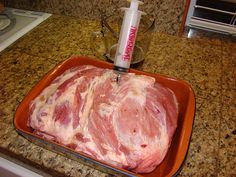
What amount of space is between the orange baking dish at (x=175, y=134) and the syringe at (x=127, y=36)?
6 cm

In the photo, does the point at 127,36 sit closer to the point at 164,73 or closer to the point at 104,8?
the point at 164,73

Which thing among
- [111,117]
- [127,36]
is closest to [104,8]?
[127,36]

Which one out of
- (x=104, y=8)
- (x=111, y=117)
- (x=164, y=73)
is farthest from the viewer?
(x=104, y=8)

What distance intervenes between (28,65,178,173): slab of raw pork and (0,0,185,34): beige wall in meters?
0.38

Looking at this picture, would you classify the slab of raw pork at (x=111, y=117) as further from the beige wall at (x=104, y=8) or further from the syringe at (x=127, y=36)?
the beige wall at (x=104, y=8)

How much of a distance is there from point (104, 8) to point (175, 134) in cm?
62

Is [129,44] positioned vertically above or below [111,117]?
above

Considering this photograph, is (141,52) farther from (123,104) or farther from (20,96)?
(20,96)

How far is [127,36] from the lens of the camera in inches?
22.7

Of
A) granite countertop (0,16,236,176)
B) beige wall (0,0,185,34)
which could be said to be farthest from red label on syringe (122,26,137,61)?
beige wall (0,0,185,34)

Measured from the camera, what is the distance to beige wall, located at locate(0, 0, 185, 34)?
82 cm

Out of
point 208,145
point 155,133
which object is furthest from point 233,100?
point 155,133

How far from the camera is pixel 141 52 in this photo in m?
0.78

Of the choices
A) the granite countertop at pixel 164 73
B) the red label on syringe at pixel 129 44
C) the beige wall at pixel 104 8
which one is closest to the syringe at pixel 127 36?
the red label on syringe at pixel 129 44
